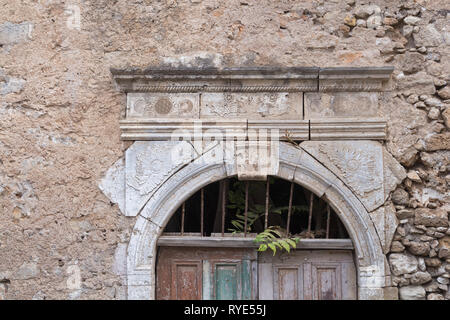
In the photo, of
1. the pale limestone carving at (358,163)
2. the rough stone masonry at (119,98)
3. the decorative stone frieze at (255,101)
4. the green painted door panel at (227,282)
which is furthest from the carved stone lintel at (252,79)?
the green painted door panel at (227,282)

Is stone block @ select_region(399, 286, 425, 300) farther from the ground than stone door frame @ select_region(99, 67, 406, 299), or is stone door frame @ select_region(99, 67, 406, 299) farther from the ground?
stone door frame @ select_region(99, 67, 406, 299)

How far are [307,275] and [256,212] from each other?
577mm

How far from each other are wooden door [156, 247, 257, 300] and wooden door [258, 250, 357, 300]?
0.11 meters

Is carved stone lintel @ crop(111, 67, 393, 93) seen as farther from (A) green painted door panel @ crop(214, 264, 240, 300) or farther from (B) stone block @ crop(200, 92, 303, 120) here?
(A) green painted door panel @ crop(214, 264, 240, 300)

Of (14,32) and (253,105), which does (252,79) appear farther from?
(14,32)

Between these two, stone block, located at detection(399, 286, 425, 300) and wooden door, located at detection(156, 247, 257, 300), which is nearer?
stone block, located at detection(399, 286, 425, 300)

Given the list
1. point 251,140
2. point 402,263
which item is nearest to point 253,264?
point 251,140

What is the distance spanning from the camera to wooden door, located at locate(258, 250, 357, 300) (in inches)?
141

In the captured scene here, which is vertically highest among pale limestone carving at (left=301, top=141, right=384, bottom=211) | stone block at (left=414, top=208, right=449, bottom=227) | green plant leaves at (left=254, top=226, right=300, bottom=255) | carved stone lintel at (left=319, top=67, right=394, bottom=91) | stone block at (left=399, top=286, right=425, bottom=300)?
carved stone lintel at (left=319, top=67, right=394, bottom=91)

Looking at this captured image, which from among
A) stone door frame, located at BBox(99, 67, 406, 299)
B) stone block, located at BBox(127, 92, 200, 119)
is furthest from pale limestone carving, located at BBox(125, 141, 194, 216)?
stone block, located at BBox(127, 92, 200, 119)

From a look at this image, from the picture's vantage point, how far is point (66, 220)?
356cm
